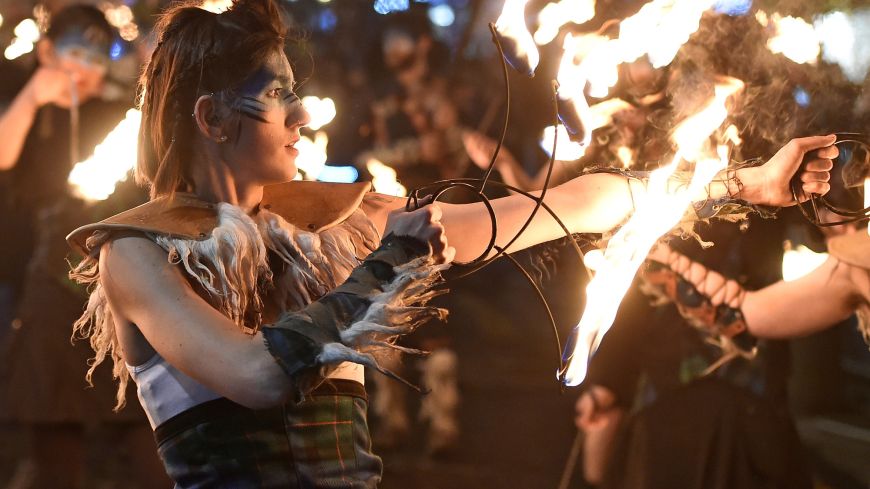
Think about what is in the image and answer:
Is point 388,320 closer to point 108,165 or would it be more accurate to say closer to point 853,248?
point 853,248

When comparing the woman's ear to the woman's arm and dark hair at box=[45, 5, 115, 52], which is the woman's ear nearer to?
the woman's arm

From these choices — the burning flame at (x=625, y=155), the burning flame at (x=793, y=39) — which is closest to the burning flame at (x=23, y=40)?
the burning flame at (x=625, y=155)

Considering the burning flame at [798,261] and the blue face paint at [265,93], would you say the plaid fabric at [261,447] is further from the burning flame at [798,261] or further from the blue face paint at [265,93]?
the burning flame at [798,261]

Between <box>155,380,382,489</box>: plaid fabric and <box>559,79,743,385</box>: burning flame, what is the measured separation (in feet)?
1.75

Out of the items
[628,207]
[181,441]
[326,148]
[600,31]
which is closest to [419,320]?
[181,441]

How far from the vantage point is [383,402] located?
236 inches

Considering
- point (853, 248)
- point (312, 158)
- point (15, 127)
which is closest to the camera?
point (853, 248)

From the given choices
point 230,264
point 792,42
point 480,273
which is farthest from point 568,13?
point 480,273

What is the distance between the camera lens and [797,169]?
103 inches

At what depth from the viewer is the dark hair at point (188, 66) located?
8.08 ft

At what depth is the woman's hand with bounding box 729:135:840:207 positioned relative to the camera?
2580 millimetres

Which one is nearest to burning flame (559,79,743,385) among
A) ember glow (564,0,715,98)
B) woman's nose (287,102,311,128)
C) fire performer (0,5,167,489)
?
ember glow (564,0,715,98)

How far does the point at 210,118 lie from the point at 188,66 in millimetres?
126

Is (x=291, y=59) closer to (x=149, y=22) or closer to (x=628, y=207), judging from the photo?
(x=628, y=207)
